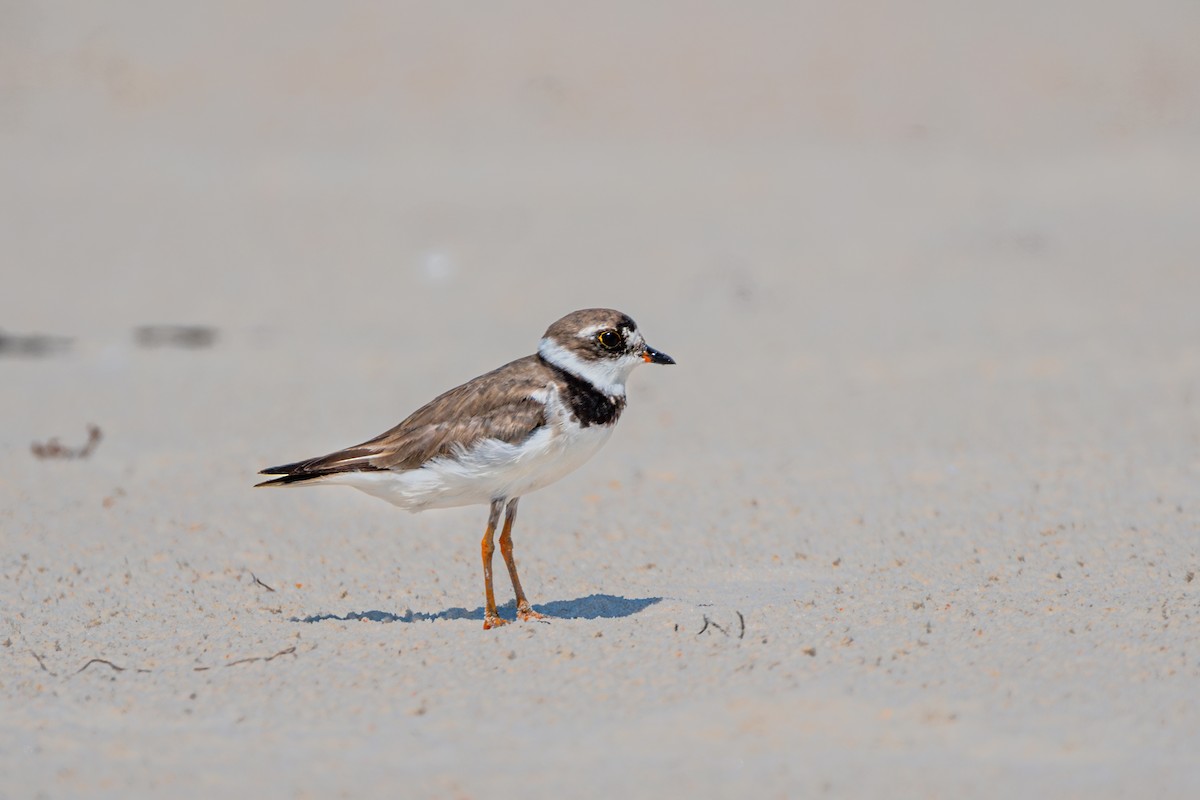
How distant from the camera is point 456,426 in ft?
19.8

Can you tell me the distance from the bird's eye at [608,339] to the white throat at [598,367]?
0.20ft

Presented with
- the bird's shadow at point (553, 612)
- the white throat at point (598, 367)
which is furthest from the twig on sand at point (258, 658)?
the white throat at point (598, 367)

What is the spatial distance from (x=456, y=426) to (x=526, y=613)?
0.86m

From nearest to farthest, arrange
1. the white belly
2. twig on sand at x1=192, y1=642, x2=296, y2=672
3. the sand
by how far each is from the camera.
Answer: the sand, twig on sand at x1=192, y1=642, x2=296, y2=672, the white belly

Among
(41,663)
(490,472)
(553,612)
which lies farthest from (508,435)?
(41,663)

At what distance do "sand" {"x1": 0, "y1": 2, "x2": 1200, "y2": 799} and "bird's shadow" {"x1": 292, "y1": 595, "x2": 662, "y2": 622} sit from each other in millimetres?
45

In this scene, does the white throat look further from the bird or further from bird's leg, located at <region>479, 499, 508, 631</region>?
bird's leg, located at <region>479, 499, 508, 631</region>

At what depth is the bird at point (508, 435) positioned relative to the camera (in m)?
5.88

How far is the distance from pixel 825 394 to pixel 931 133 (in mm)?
12261

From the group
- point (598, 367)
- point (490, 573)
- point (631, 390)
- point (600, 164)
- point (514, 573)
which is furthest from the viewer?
point (600, 164)

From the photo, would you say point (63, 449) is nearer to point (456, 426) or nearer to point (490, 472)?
point (456, 426)

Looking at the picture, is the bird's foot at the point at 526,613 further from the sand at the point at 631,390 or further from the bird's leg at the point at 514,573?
the sand at the point at 631,390

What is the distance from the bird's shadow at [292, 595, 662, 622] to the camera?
6.24 metres

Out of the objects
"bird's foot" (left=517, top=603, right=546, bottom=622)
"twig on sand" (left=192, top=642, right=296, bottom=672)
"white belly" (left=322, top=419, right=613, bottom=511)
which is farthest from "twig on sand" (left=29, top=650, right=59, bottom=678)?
"bird's foot" (left=517, top=603, right=546, bottom=622)
